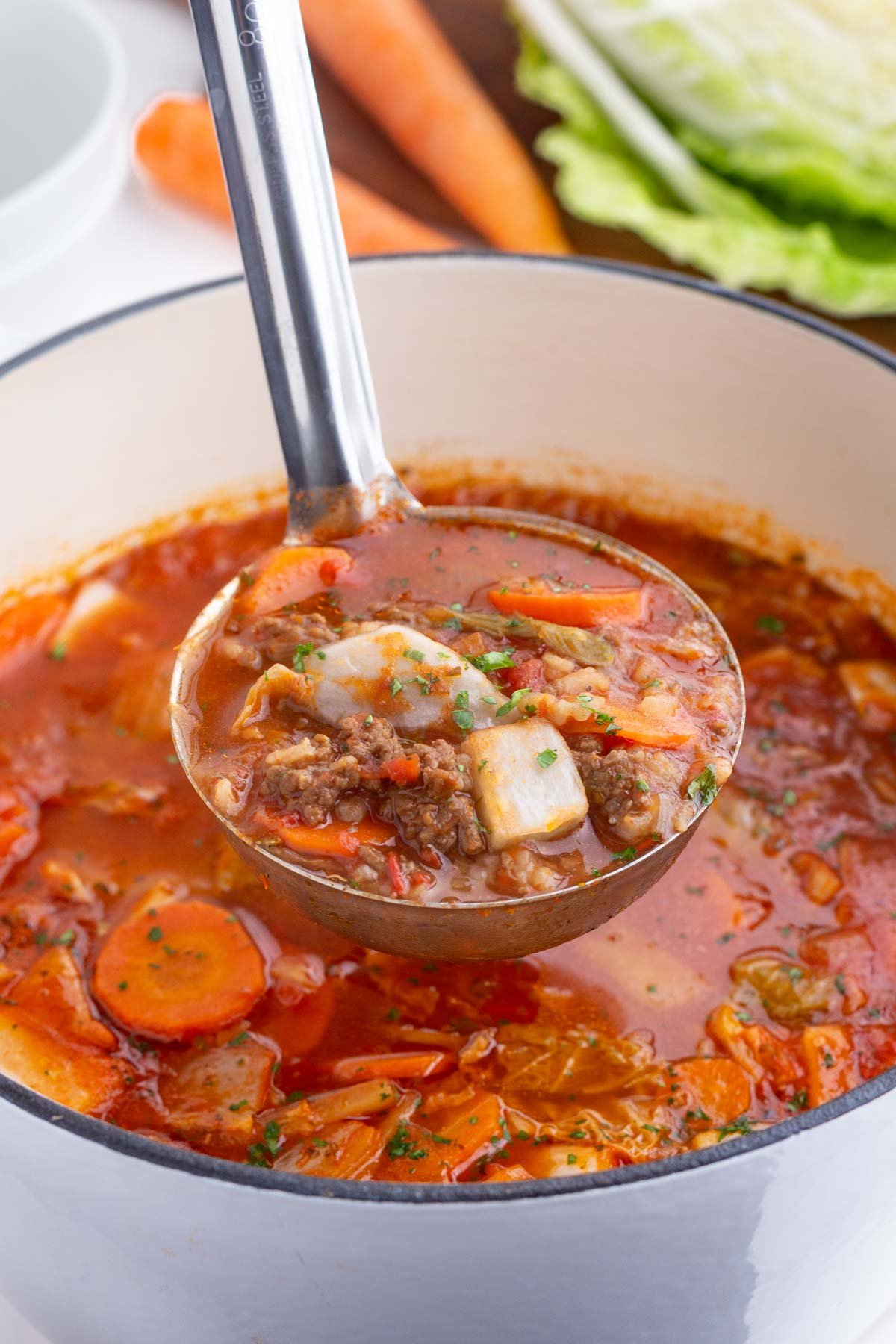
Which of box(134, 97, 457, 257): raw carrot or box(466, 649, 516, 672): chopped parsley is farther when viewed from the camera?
box(134, 97, 457, 257): raw carrot

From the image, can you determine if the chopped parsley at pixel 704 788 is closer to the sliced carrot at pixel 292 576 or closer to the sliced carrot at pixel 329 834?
the sliced carrot at pixel 329 834

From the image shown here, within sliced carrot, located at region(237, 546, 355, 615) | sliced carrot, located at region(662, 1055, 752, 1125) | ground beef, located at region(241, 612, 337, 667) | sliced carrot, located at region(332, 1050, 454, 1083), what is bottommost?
sliced carrot, located at region(662, 1055, 752, 1125)

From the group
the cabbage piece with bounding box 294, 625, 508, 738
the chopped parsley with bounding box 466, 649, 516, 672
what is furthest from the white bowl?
the chopped parsley with bounding box 466, 649, 516, 672

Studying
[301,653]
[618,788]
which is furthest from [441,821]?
[301,653]

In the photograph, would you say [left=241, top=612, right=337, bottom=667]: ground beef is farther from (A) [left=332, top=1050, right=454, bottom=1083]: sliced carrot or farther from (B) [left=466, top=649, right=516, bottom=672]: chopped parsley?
(A) [left=332, top=1050, right=454, bottom=1083]: sliced carrot

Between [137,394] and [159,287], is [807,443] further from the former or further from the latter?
[159,287]

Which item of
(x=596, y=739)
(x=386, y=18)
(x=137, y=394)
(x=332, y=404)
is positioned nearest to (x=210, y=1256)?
(x=596, y=739)
